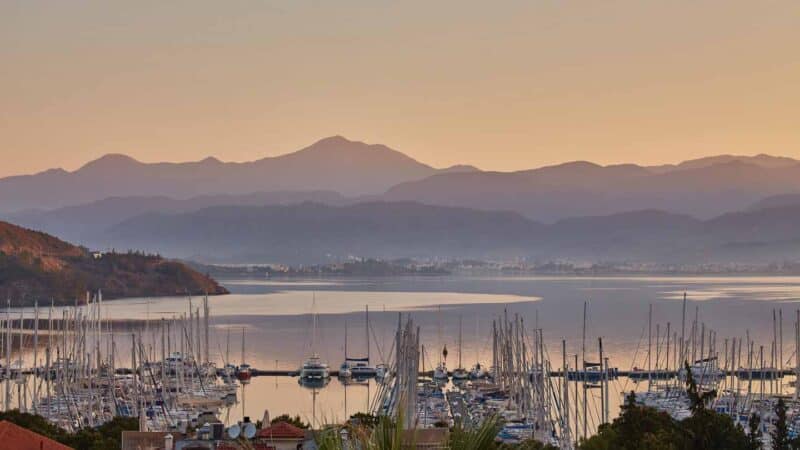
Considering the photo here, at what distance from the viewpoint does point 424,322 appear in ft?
360

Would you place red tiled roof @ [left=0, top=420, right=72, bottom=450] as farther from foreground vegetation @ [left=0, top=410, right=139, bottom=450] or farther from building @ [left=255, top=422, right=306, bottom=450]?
foreground vegetation @ [left=0, top=410, right=139, bottom=450]

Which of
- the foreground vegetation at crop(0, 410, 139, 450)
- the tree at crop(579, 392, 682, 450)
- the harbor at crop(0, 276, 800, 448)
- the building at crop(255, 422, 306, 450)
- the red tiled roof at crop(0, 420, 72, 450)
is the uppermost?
the red tiled roof at crop(0, 420, 72, 450)

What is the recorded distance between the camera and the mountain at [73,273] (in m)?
160

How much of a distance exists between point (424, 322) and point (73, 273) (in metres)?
78.5

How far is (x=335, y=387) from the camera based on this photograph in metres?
63.0

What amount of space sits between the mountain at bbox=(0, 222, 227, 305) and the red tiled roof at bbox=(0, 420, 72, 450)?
13896cm

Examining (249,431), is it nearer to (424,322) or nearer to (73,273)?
(424,322)

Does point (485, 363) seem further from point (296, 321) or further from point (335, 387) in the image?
point (296, 321)

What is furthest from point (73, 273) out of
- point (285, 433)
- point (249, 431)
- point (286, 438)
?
point (249, 431)

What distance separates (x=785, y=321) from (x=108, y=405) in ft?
259

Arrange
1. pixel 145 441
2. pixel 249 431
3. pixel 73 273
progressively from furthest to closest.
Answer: pixel 73 273, pixel 145 441, pixel 249 431

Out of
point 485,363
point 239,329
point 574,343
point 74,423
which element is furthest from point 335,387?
point 239,329

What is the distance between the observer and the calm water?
204ft

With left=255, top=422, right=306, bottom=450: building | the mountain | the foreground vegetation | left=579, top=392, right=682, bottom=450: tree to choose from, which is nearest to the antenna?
left=255, top=422, right=306, bottom=450: building
